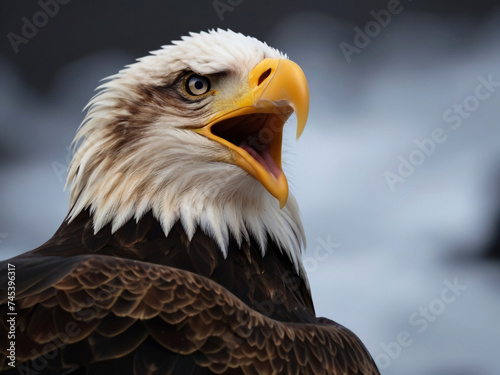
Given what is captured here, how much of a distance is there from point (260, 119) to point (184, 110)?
295 mm

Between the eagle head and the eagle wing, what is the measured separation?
469mm

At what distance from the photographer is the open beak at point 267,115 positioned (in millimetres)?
2281

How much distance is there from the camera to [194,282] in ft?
6.44

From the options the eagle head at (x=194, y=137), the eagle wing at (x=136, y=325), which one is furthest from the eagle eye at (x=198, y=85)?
the eagle wing at (x=136, y=325)

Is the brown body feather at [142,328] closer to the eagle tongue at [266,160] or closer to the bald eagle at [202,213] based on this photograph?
the bald eagle at [202,213]

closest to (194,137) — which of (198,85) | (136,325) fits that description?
(198,85)

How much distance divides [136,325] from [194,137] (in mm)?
832

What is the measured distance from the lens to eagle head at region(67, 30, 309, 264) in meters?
2.36

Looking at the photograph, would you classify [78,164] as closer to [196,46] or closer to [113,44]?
[196,46]

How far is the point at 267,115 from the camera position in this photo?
2.48 meters

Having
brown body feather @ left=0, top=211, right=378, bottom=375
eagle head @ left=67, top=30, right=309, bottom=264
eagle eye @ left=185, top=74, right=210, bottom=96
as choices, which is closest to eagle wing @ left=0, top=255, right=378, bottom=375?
brown body feather @ left=0, top=211, right=378, bottom=375

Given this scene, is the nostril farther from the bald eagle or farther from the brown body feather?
the brown body feather

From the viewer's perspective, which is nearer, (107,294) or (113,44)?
(107,294)

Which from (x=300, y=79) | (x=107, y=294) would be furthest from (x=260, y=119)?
(x=107, y=294)
